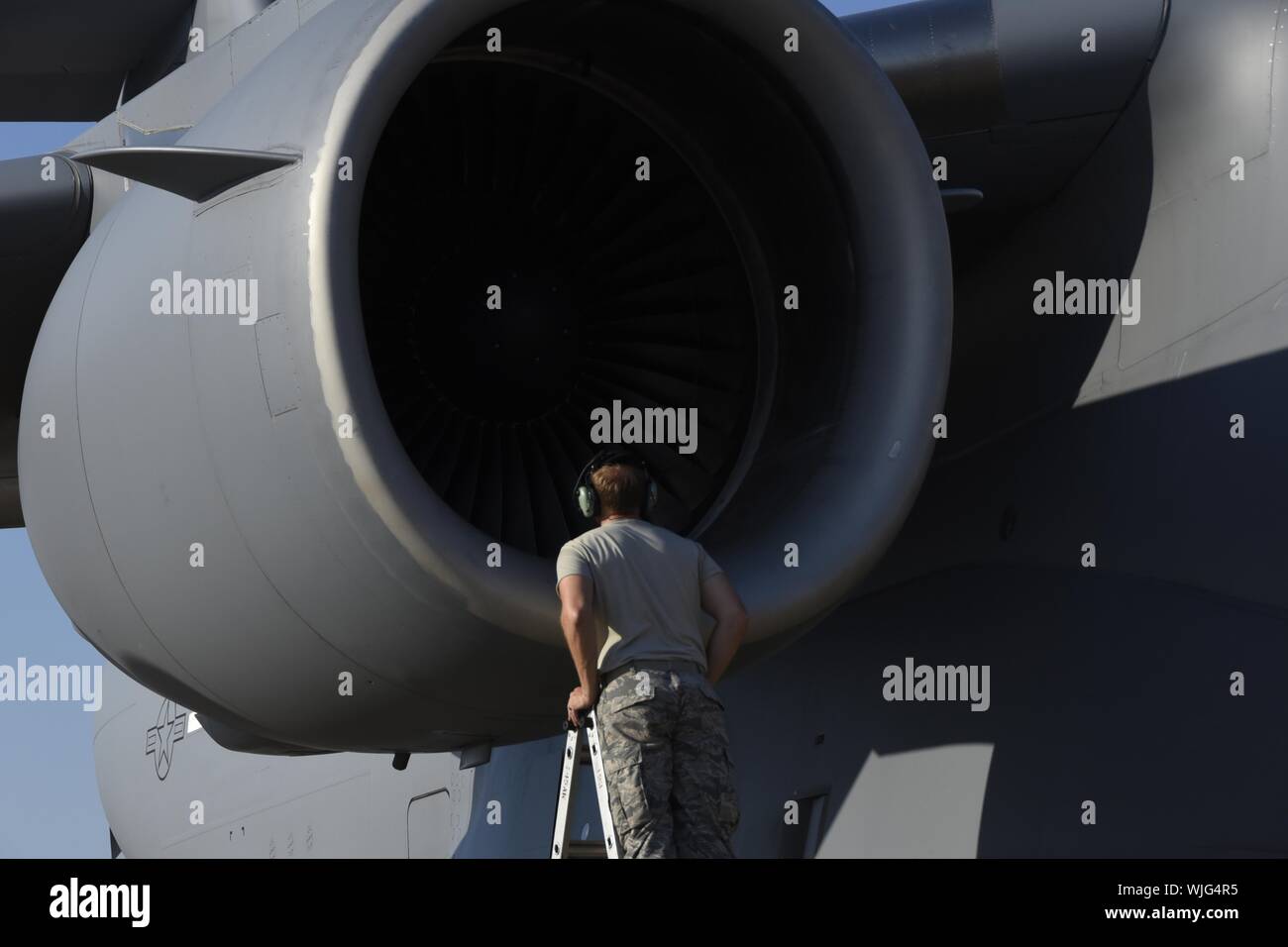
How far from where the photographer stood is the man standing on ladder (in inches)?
110

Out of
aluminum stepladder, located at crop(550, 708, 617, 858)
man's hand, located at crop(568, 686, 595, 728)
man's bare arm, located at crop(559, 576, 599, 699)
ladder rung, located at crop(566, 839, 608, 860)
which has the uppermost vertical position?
man's bare arm, located at crop(559, 576, 599, 699)

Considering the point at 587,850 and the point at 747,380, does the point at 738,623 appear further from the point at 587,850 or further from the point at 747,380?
the point at 747,380

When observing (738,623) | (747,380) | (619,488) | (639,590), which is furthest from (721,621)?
(747,380)

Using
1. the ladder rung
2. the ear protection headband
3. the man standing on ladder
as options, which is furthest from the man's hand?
the ear protection headband

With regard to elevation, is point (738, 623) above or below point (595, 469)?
below

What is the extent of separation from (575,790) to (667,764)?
23 centimetres

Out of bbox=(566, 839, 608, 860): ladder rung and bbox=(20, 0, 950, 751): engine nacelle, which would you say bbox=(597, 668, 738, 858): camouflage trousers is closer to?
bbox=(566, 839, 608, 860): ladder rung

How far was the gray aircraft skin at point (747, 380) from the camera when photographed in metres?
3.28

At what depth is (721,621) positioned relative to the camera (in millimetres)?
3055

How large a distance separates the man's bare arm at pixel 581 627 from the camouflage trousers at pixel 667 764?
7 centimetres

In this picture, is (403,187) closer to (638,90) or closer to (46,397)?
(638,90)

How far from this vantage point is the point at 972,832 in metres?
4.14

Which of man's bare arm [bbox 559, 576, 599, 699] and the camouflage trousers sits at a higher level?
man's bare arm [bbox 559, 576, 599, 699]
